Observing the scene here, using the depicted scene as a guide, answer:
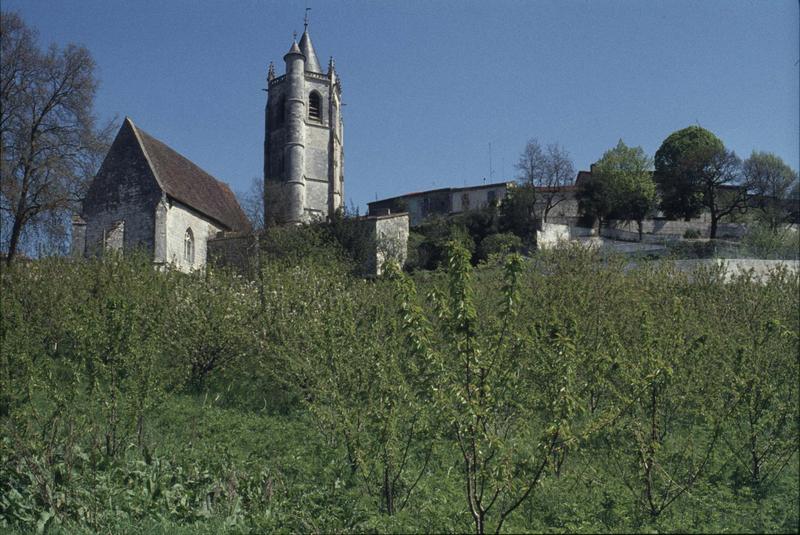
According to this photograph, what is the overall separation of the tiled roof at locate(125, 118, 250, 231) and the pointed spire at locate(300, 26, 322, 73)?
1340 cm

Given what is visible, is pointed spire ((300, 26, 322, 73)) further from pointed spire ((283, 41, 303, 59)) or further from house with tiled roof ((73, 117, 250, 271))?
house with tiled roof ((73, 117, 250, 271))

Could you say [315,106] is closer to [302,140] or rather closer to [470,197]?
[302,140]

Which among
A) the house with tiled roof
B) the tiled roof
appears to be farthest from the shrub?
the house with tiled roof

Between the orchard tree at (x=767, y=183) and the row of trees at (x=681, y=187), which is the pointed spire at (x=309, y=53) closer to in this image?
the row of trees at (x=681, y=187)

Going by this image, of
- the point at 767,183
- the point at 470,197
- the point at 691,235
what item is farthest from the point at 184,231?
the point at 767,183

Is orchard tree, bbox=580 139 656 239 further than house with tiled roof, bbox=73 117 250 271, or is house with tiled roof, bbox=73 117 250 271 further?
orchard tree, bbox=580 139 656 239

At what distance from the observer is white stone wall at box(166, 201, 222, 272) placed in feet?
101

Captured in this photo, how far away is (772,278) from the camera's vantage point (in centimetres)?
1509

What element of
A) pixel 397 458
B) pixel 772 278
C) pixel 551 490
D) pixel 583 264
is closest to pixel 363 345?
pixel 397 458

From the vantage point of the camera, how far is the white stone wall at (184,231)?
1217 inches

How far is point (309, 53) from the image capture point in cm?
5275

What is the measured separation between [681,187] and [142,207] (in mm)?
37561

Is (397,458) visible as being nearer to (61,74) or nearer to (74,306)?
(74,306)

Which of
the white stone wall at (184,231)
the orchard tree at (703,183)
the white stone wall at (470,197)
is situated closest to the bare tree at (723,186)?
the orchard tree at (703,183)
